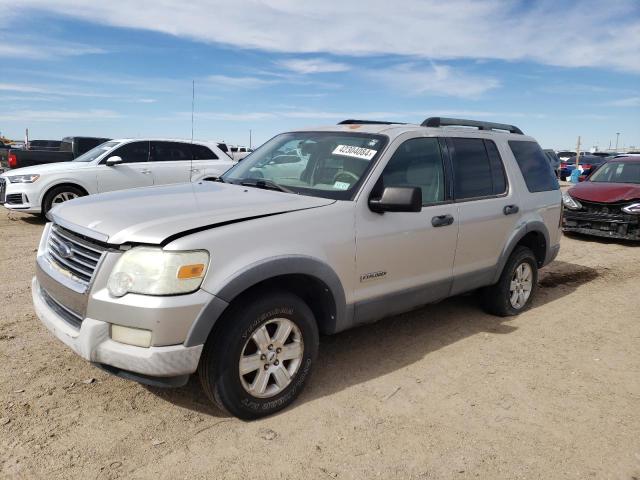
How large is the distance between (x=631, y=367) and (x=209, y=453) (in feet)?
11.1

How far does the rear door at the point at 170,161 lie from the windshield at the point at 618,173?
27.8 ft

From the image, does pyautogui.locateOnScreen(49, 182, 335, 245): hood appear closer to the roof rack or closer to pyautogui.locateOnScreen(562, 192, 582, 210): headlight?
the roof rack

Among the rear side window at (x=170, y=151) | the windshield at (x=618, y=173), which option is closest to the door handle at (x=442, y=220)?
the windshield at (x=618, y=173)

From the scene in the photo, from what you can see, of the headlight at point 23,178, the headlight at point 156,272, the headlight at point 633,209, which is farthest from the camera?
the headlight at point 23,178

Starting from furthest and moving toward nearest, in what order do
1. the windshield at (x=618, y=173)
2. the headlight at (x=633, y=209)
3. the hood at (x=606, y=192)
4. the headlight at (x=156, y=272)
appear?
the windshield at (x=618, y=173), the hood at (x=606, y=192), the headlight at (x=633, y=209), the headlight at (x=156, y=272)

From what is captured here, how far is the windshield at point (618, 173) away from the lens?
9.95m

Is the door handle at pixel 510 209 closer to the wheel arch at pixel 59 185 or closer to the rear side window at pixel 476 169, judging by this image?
the rear side window at pixel 476 169

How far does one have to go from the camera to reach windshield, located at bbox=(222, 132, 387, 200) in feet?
12.0

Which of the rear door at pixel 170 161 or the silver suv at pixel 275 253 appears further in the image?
the rear door at pixel 170 161

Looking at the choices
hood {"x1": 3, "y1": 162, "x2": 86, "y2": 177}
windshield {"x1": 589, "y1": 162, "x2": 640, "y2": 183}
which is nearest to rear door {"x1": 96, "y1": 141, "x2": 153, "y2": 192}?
hood {"x1": 3, "y1": 162, "x2": 86, "y2": 177}

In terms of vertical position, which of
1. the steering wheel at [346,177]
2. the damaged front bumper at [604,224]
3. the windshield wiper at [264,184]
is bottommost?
the damaged front bumper at [604,224]

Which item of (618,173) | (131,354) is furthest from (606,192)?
(131,354)

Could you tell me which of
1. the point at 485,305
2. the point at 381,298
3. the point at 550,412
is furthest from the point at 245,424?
the point at 485,305

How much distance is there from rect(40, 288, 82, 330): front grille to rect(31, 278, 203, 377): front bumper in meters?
0.09
